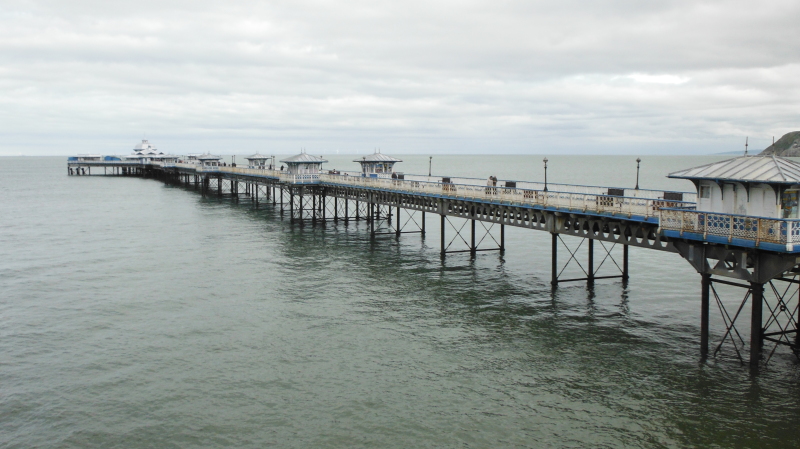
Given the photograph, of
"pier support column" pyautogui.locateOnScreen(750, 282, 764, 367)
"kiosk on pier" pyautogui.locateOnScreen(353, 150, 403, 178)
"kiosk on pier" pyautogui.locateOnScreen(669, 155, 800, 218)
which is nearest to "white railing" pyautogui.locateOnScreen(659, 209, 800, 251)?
"kiosk on pier" pyautogui.locateOnScreen(669, 155, 800, 218)

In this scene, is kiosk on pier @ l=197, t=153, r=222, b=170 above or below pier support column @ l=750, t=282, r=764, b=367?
above

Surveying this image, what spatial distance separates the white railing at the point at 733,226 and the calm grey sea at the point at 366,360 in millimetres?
4788

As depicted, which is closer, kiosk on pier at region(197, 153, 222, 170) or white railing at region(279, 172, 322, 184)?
white railing at region(279, 172, 322, 184)

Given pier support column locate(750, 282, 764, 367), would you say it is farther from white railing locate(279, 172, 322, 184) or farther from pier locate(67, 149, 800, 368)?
white railing locate(279, 172, 322, 184)

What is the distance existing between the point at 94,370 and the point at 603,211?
22.4 metres

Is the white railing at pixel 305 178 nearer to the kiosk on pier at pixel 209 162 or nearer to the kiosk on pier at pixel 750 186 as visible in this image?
the kiosk on pier at pixel 209 162

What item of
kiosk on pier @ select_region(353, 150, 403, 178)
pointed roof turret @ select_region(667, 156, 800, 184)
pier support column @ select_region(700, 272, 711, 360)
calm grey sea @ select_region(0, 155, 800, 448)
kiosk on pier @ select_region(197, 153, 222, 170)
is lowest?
calm grey sea @ select_region(0, 155, 800, 448)

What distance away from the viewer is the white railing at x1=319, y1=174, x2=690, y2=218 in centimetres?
2730

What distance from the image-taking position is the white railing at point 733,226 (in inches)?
791

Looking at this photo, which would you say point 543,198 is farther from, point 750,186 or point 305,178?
point 305,178

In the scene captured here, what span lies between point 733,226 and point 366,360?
1403 cm

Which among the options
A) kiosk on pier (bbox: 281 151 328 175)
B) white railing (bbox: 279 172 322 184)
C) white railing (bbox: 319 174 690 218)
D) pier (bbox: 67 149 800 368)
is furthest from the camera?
kiosk on pier (bbox: 281 151 328 175)

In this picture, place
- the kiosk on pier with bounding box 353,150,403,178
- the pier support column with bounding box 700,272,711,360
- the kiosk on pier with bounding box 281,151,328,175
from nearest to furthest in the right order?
the pier support column with bounding box 700,272,711,360 < the kiosk on pier with bounding box 353,150,403,178 < the kiosk on pier with bounding box 281,151,328,175

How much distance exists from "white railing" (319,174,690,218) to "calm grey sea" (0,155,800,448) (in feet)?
16.1
